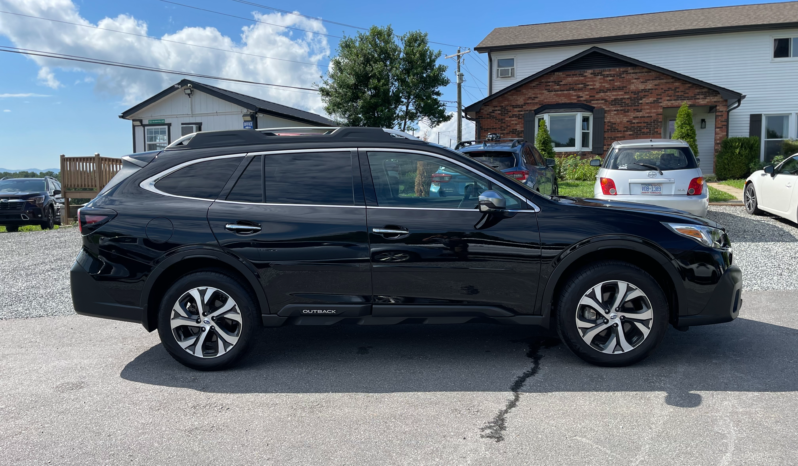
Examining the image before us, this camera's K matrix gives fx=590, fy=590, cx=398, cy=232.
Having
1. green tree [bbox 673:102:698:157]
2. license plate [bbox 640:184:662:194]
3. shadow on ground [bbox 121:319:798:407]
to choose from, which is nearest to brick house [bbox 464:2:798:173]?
green tree [bbox 673:102:698:157]

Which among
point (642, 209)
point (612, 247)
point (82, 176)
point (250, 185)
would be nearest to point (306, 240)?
point (250, 185)

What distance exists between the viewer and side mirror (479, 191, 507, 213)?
13.6ft

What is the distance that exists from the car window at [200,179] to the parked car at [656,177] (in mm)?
6768

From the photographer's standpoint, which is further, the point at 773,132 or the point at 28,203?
the point at 773,132

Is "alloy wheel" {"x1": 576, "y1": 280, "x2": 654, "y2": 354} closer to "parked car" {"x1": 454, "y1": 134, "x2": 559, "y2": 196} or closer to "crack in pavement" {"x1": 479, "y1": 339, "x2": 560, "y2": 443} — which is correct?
"crack in pavement" {"x1": 479, "y1": 339, "x2": 560, "y2": 443}

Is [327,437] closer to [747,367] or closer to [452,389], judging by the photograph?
[452,389]

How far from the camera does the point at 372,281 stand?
14.0 ft

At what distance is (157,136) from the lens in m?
28.4

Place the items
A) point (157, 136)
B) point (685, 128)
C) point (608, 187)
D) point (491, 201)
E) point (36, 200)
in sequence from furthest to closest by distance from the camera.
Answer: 1. point (157, 136)
2. point (685, 128)
3. point (36, 200)
4. point (608, 187)
5. point (491, 201)

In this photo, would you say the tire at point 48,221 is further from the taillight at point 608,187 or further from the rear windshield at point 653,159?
the rear windshield at point 653,159

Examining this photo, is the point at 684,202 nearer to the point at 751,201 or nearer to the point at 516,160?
the point at 516,160

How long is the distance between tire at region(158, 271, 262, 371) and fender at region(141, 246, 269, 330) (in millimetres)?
100

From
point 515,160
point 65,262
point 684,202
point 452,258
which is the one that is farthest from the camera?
point 515,160

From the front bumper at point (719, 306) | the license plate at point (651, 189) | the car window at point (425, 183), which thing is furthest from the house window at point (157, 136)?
the front bumper at point (719, 306)
